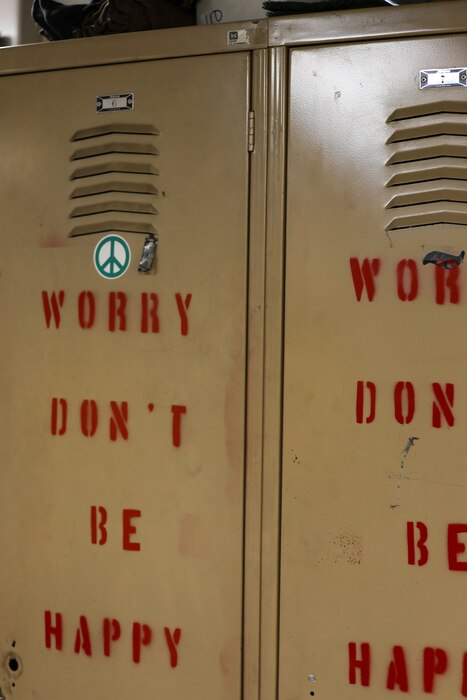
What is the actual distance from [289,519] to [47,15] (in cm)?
144

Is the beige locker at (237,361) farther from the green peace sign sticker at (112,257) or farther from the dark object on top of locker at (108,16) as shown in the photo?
the dark object on top of locker at (108,16)

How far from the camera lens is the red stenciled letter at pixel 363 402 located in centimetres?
151

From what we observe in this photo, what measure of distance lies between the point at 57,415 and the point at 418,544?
90 cm

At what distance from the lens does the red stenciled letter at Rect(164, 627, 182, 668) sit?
5.33ft

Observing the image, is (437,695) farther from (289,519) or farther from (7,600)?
(7,600)

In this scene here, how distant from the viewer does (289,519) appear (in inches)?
61.4

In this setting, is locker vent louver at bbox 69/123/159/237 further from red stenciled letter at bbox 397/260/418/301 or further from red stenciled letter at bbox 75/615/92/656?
red stenciled letter at bbox 75/615/92/656

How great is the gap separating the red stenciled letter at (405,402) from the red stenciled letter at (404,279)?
0.62 ft

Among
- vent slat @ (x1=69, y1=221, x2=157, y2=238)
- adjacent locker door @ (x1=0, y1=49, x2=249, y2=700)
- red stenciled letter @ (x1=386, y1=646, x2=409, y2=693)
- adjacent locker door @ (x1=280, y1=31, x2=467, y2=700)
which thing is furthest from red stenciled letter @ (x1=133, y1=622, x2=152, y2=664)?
vent slat @ (x1=69, y1=221, x2=157, y2=238)

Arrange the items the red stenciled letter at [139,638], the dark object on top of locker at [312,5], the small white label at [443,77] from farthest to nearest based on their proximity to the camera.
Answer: the red stenciled letter at [139,638] < the dark object on top of locker at [312,5] < the small white label at [443,77]

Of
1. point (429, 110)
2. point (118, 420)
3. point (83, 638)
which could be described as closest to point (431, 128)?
point (429, 110)

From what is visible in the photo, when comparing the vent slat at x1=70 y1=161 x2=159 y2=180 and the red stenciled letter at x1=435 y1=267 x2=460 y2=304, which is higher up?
the vent slat at x1=70 y1=161 x2=159 y2=180

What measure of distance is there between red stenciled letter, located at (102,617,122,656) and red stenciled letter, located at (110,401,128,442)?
0.44 meters

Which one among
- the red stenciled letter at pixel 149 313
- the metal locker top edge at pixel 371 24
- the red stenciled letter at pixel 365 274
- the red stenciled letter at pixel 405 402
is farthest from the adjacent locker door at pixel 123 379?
the red stenciled letter at pixel 405 402
